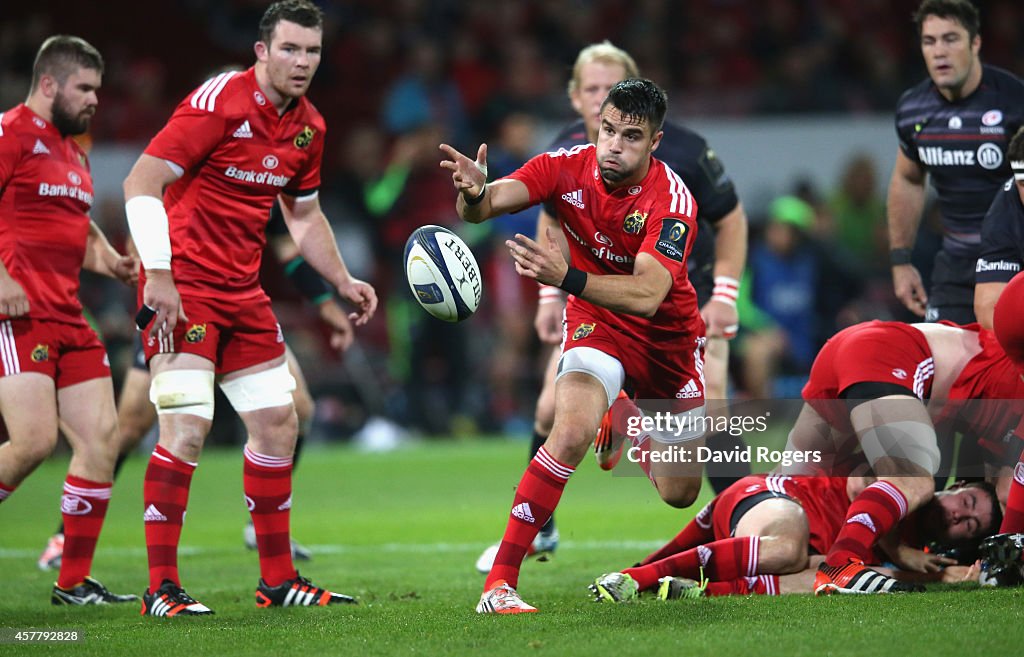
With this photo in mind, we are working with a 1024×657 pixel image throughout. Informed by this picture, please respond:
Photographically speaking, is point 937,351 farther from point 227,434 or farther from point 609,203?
point 227,434

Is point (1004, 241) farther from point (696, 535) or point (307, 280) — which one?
point (307, 280)

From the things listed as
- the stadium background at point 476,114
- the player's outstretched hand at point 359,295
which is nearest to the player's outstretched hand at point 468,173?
the player's outstretched hand at point 359,295

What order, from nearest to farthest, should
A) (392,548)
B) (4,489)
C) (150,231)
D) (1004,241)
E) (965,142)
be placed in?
(150,231), (4,489), (1004,241), (965,142), (392,548)

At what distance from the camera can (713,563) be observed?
5426 mm

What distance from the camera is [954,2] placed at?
694 cm

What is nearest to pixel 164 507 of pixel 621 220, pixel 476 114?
pixel 621 220

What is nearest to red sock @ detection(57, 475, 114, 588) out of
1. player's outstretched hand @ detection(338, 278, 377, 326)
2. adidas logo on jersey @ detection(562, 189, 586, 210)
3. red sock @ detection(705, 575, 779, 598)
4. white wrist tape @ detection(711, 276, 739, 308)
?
player's outstretched hand @ detection(338, 278, 377, 326)

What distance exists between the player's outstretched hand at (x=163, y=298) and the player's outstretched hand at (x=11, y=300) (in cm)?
77

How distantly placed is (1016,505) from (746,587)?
3.72 feet

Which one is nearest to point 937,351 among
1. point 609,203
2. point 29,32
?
point 609,203

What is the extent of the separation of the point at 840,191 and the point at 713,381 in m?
8.44

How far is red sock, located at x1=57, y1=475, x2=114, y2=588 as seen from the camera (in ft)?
19.9

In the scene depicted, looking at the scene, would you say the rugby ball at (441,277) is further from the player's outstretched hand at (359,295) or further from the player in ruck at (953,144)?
the player in ruck at (953,144)

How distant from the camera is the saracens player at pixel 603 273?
16.5ft
